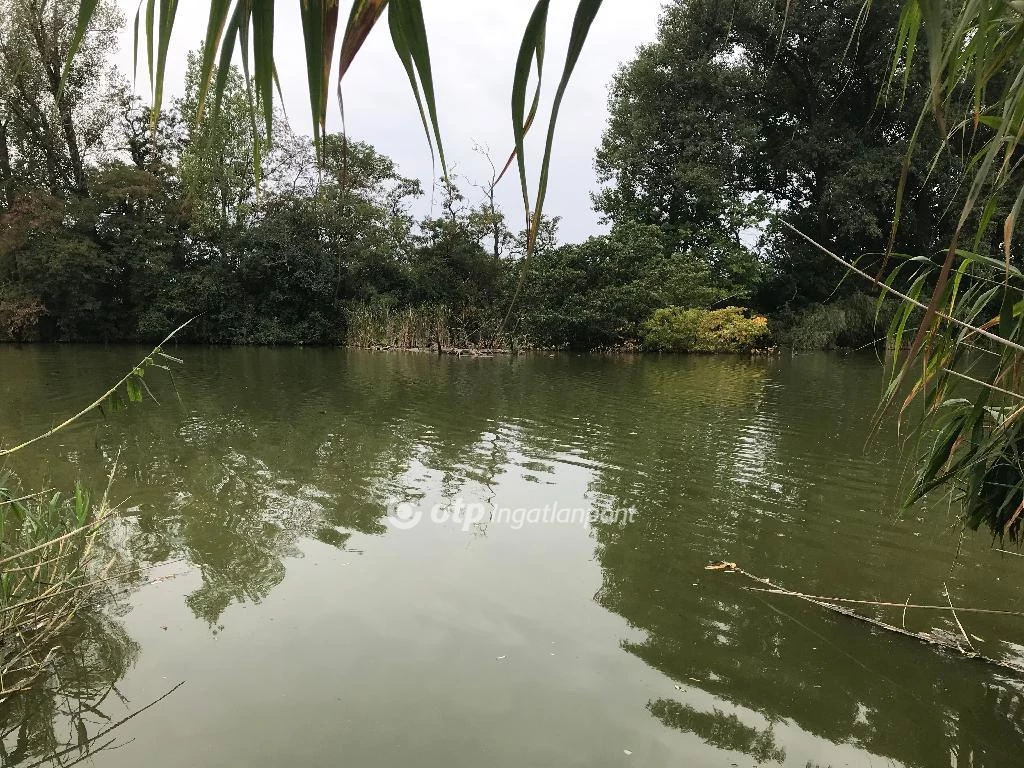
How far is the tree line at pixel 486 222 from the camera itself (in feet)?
65.0

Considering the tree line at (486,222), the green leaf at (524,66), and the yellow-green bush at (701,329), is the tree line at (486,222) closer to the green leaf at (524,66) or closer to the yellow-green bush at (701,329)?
the yellow-green bush at (701,329)

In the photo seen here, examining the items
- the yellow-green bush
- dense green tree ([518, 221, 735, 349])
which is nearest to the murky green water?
the yellow-green bush

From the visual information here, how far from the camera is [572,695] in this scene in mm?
2297

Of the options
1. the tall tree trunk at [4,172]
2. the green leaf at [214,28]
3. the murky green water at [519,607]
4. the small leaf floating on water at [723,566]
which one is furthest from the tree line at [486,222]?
the green leaf at [214,28]

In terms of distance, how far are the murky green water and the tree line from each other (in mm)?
13970

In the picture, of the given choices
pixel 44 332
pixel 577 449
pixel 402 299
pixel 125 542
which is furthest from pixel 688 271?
pixel 44 332

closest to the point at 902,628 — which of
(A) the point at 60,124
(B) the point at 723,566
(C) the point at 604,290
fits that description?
(B) the point at 723,566

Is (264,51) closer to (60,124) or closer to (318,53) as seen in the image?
(318,53)

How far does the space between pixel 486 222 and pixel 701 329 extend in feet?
24.6

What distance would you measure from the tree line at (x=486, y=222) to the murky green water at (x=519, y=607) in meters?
14.0

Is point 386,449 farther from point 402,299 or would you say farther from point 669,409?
point 402,299

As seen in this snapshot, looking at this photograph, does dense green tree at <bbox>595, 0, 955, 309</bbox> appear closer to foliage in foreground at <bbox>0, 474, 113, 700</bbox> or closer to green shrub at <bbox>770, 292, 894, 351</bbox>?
green shrub at <bbox>770, 292, 894, 351</bbox>

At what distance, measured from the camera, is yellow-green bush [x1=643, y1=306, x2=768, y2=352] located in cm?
1925

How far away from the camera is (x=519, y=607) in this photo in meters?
3.00
